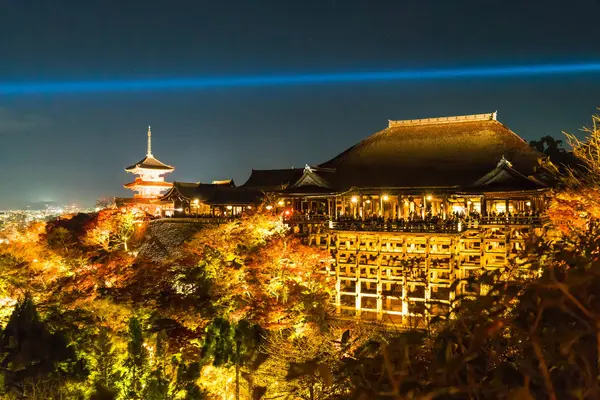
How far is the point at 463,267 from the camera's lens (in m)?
20.9

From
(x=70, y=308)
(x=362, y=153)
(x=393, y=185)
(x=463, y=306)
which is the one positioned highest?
(x=362, y=153)

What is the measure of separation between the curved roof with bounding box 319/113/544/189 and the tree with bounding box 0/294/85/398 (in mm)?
16260

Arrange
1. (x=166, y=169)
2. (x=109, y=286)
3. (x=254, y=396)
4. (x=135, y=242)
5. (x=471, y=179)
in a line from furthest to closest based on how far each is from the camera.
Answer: (x=166, y=169)
(x=135, y=242)
(x=471, y=179)
(x=109, y=286)
(x=254, y=396)

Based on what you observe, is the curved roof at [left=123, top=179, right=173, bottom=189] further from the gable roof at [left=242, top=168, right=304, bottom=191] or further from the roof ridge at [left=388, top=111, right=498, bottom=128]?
the roof ridge at [left=388, top=111, right=498, bottom=128]

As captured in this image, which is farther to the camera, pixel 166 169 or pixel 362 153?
pixel 166 169

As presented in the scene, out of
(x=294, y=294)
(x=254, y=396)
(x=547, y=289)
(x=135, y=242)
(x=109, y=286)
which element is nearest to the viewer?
(x=547, y=289)

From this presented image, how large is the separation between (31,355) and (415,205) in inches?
885

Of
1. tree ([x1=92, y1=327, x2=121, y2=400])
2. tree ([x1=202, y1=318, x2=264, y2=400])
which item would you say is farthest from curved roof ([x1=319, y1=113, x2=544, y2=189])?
tree ([x1=92, y1=327, x2=121, y2=400])

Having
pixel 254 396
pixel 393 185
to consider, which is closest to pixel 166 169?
pixel 393 185

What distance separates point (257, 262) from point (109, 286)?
7.97m

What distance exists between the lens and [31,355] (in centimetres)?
2073

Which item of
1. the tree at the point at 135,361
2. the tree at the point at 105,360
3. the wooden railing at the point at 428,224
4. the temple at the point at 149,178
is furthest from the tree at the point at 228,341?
the temple at the point at 149,178

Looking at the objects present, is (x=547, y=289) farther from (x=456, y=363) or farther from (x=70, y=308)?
(x=70, y=308)

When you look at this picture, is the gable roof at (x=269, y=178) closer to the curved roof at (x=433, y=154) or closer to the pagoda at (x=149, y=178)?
the curved roof at (x=433, y=154)
